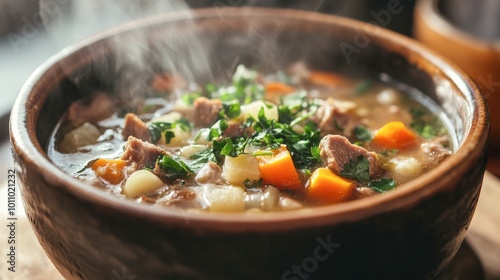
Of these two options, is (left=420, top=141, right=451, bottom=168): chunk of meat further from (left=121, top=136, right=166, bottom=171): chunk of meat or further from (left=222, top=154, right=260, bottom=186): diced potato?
(left=121, top=136, right=166, bottom=171): chunk of meat

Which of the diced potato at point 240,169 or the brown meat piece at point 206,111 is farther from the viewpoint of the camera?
the brown meat piece at point 206,111

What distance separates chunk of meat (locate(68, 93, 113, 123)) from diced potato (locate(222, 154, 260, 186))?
2.80ft

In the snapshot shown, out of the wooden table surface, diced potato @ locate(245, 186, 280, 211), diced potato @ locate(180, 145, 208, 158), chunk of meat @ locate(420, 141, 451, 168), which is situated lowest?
the wooden table surface

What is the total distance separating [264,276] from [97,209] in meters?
0.46

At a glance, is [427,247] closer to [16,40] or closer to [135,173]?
[135,173]

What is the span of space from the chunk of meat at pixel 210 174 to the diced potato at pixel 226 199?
95 millimetres

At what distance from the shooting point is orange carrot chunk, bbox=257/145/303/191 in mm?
2080

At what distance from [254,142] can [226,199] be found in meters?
0.37

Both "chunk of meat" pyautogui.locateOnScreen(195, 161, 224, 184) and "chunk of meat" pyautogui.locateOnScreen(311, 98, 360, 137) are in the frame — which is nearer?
"chunk of meat" pyautogui.locateOnScreen(195, 161, 224, 184)

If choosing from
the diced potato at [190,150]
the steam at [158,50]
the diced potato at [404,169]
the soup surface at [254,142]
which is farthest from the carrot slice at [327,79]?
the diced potato at [190,150]

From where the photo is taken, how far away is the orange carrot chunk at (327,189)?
2.06 m

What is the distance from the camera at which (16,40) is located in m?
4.59

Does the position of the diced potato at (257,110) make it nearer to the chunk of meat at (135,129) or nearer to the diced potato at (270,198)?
the chunk of meat at (135,129)

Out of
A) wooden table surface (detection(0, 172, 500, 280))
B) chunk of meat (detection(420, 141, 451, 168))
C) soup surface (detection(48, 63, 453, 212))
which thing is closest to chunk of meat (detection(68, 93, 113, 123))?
soup surface (detection(48, 63, 453, 212))
